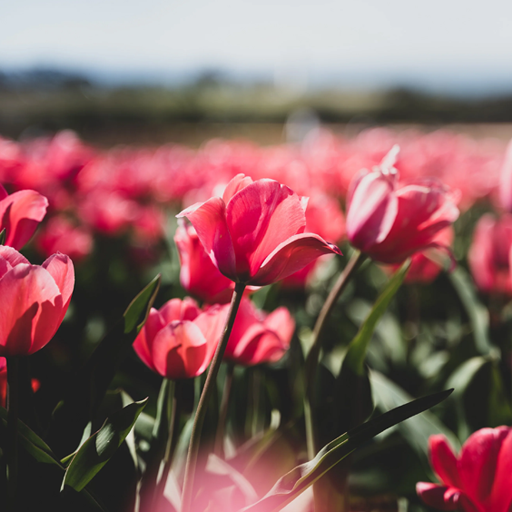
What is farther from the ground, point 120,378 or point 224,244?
point 224,244

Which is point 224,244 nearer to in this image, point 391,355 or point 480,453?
point 480,453

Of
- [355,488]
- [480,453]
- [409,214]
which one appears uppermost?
[409,214]

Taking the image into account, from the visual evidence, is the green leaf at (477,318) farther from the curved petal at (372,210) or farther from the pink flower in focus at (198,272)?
the pink flower in focus at (198,272)

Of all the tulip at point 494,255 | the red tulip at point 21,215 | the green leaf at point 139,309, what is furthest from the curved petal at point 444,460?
the tulip at point 494,255

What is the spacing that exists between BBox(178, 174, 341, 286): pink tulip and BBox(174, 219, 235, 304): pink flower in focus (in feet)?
0.50

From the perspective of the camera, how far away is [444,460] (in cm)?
58

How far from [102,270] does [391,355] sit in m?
0.97

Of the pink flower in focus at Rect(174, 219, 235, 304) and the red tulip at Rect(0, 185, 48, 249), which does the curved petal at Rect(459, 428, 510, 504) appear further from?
the red tulip at Rect(0, 185, 48, 249)

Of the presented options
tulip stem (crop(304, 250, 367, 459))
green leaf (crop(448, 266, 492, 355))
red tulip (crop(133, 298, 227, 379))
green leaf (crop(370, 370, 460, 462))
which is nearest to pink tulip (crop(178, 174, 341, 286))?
red tulip (crop(133, 298, 227, 379))

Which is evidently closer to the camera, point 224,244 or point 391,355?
point 224,244

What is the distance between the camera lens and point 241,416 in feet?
3.29

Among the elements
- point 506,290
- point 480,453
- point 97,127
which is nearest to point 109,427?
point 480,453

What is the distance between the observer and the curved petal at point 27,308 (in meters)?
0.43

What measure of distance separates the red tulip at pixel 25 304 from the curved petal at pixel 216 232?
0.43 ft
